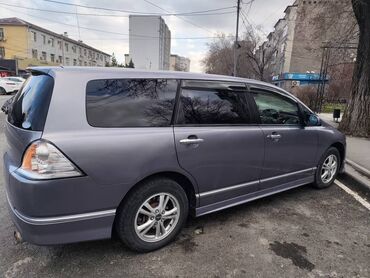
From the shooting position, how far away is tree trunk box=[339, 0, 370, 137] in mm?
9227

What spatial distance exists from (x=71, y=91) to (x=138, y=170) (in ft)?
2.80

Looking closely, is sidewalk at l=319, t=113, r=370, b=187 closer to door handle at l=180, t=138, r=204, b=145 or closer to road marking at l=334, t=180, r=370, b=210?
road marking at l=334, t=180, r=370, b=210

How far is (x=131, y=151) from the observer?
2.69 metres

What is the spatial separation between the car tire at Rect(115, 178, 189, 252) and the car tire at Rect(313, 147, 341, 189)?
8.39 feet

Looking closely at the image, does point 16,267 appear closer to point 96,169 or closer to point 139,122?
point 96,169

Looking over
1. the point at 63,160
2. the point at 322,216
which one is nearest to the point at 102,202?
the point at 63,160

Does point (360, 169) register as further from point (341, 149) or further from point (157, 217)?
point (157, 217)

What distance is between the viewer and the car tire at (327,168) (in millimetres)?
4782

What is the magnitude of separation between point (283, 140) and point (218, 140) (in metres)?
1.15

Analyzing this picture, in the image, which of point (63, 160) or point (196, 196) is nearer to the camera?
point (63, 160)

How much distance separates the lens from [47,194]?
2395 mm

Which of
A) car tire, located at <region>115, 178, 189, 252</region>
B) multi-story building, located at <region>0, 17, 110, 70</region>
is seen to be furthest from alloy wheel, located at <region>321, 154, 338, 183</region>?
multi-story building, located at <region>0, 17, 110, 70</region>

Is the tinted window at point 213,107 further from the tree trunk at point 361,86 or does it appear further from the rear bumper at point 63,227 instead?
the tree trunk at point 361,86

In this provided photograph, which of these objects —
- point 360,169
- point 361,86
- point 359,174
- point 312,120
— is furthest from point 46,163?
point 361,86
